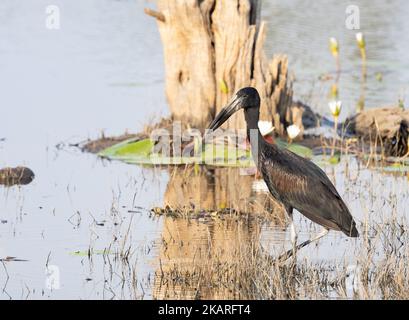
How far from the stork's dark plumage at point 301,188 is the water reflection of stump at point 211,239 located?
0.53 meters

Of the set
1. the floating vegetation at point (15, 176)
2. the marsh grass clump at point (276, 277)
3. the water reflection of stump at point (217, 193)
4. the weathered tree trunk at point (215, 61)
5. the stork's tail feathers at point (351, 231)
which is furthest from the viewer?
the weathered tree trunk at point (215, 61)

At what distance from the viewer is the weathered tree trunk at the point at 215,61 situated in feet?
51.5

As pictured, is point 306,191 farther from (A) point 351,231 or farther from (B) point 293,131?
(B) point 293,131

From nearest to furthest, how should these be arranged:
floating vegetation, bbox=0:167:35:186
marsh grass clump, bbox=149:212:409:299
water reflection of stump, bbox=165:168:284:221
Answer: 1. marsh grass clump, bbox=149:212:409:299
2. water reflection of stump, bbox=165:168:284:221
3. floating vegetation, bbox=0:167:35:186

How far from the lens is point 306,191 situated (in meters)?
10.6

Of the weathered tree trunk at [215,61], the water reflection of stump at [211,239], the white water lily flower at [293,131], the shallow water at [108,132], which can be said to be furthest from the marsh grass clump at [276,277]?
the weathered tree trunk at [215,61]

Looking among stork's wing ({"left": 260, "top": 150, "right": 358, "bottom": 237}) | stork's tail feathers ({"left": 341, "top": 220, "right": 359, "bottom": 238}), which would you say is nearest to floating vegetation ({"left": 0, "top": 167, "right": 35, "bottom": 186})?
stork's wing ({"left": 260, "top": 150, "right": 358, "bottom": 237})

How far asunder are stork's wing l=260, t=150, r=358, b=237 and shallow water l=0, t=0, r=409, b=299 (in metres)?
0.59

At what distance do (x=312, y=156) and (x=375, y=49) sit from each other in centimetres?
985

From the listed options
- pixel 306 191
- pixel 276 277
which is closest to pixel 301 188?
pixel 306 191

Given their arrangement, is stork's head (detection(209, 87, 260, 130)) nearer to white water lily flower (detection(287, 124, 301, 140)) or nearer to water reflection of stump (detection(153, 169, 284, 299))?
water reflection of stump (detection(153, 169, 284, 299))

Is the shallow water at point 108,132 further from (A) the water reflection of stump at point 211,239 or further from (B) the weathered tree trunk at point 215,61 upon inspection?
(B) the weathered tree trunk at point 215,61

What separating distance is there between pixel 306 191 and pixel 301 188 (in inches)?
2.0

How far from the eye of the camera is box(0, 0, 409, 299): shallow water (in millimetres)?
10812
